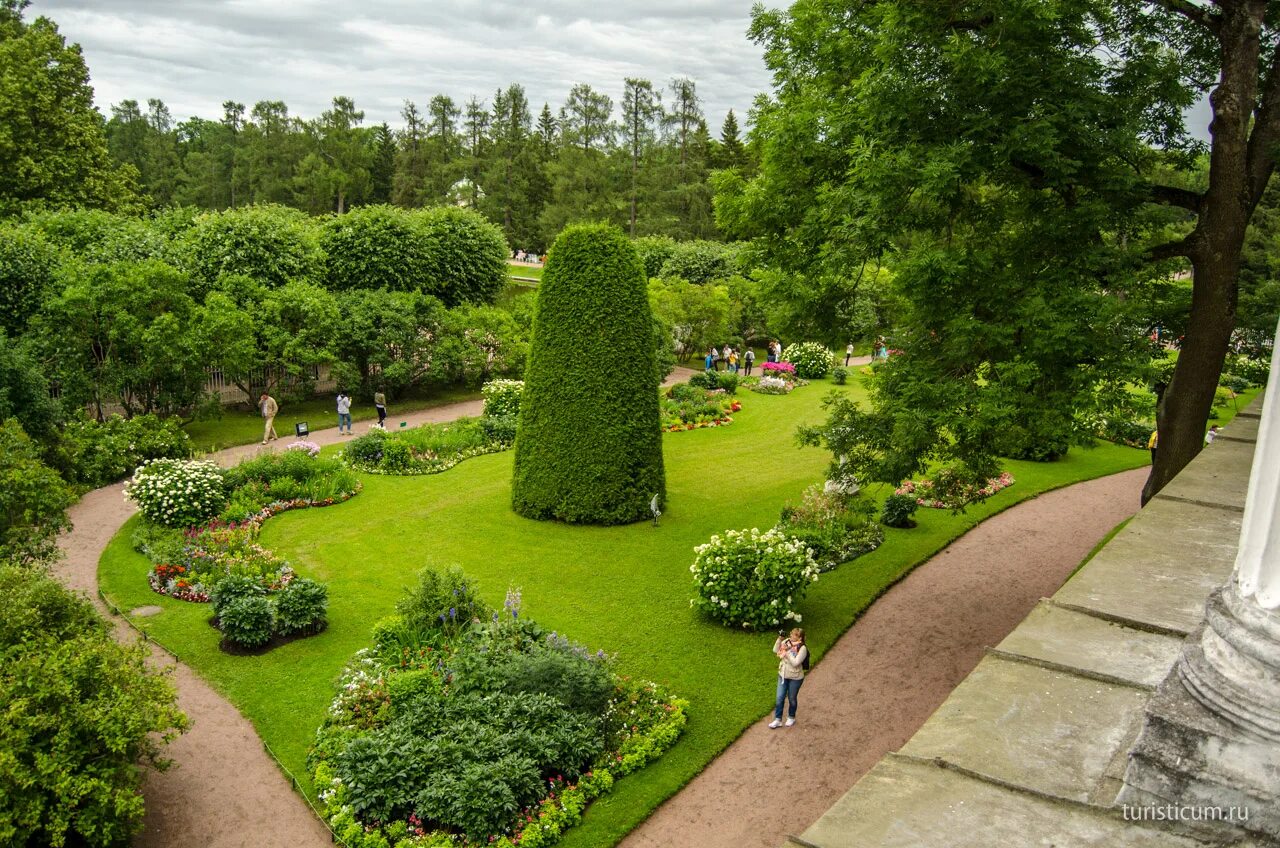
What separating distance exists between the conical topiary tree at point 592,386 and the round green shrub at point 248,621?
553cm

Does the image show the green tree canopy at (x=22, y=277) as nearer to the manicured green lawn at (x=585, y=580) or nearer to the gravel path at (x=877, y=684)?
the manicured green lawn at (x=585, y=580)

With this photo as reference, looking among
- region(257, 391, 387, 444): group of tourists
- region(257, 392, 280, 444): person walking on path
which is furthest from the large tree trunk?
region(257, 392, 280, 444): person walking on path

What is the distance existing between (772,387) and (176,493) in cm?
1897

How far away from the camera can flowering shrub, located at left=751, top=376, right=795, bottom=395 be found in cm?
2933

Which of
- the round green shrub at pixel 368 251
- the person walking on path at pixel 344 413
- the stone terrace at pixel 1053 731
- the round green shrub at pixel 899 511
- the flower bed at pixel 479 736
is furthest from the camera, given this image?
the round green shrub at pixel 368 251

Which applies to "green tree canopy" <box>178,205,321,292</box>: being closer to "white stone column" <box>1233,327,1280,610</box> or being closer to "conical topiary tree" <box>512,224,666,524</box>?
"conical topiary tree" <box>512,224,666,524</box>

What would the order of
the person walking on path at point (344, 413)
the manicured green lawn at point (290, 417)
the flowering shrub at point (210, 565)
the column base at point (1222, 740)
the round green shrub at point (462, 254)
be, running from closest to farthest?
the column base at point (1222, 740) → the flowering shrub at point (210, 565) → the manicured green lawn at point (290, 417) → the person walking on path at point (344, 413) → the round green shrub at point (462, 254)

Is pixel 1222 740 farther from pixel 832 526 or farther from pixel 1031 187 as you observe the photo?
pixel 832 526

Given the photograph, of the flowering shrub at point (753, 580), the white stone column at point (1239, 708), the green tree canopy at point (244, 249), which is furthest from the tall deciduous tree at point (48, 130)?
the white stone column at point (1239, 708)

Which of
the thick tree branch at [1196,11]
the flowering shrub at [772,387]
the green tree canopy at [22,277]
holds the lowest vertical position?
the flowering shrub at [772,387]

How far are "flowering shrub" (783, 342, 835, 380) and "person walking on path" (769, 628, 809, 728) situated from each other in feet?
76.0

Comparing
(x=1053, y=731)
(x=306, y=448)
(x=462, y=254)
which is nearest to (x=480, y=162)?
(x=462, y=254)

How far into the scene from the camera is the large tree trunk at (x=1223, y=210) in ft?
29.5

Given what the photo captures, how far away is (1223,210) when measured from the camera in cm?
930
